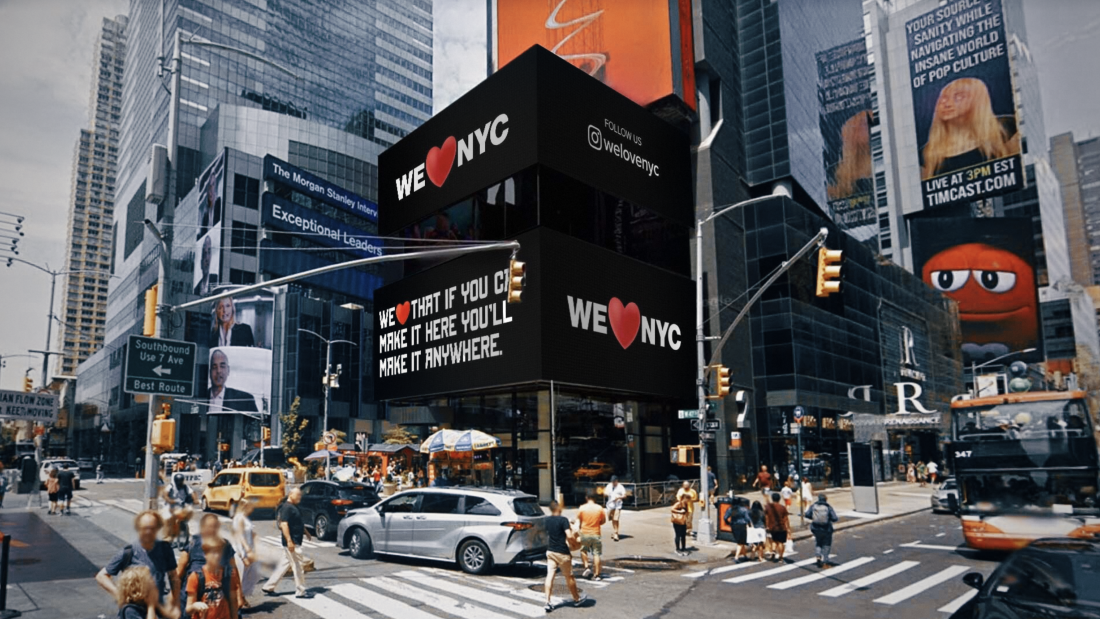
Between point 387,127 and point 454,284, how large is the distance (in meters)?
115

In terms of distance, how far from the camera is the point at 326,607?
12109 mm

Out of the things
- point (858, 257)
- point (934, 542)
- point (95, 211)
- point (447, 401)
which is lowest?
point (934, 542)

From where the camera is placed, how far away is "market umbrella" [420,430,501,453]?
1219 inches

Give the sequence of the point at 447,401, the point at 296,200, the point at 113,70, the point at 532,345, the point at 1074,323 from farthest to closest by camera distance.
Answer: the point at 1074,323 → the point at 113,70 → the point at 296,200 → the point at 447,401 → the point at 532,345

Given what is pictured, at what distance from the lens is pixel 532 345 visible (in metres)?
30.1

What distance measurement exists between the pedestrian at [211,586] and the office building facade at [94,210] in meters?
49.5

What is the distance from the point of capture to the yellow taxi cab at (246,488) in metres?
25.9

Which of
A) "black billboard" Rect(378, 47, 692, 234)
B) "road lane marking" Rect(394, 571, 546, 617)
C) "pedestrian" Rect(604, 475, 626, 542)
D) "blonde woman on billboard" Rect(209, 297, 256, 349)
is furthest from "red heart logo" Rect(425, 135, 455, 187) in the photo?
"blonde woman on billboard" Rect(209, 297, 256, 349)

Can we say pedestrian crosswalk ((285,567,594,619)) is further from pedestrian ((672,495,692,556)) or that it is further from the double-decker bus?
the double-decker bus

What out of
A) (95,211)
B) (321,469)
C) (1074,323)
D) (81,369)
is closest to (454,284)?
(321,469)

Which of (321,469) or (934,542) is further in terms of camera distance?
(321,469)

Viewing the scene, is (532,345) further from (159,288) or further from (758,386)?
(758,386)

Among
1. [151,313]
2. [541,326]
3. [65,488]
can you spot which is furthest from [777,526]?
[65,488]

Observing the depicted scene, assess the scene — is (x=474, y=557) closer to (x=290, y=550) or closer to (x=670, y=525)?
(x=290, y=550)
